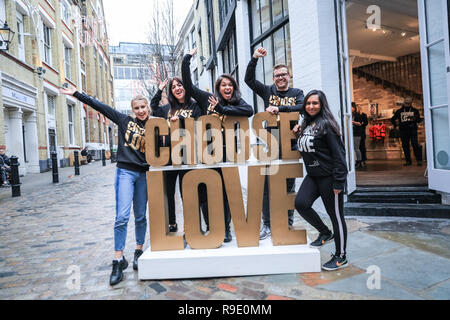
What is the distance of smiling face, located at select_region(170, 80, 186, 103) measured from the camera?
11.4 feet

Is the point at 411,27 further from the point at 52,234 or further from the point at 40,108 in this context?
the point at 40,108

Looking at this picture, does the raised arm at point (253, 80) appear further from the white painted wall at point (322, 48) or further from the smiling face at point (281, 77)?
the white painted wall at point (322, 48)

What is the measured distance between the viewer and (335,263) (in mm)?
2955

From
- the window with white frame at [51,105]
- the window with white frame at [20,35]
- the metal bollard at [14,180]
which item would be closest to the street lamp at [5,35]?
the window with white frame at [20,35]

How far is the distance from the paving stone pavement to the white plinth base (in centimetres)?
7

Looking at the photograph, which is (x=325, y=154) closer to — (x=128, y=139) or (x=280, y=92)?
(x=280, y=92)

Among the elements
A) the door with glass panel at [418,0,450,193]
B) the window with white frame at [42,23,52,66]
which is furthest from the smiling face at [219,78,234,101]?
the window with white frame at [42,23,52,66]

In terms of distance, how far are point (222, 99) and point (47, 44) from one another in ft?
67.9

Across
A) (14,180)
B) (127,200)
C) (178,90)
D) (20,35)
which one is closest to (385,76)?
(178,90)

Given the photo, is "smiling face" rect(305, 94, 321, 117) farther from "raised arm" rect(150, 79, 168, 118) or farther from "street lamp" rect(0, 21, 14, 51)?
"street lamp" rect(0, 21, 14, 51)

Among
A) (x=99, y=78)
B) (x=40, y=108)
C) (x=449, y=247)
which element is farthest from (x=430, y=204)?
(x=99, y=78)

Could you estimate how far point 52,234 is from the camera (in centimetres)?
471

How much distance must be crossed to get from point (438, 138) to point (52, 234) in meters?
6.15

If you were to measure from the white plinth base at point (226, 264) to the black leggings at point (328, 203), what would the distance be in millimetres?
273
